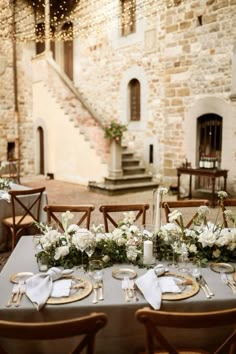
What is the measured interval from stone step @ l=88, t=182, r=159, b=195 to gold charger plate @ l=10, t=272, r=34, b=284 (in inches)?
230

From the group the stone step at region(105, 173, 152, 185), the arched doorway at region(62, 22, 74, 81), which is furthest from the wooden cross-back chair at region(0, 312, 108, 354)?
the arched doorway at region(62, 22, 74, 81)

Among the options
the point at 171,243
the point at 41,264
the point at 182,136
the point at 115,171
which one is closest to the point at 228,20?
the point at 182,136

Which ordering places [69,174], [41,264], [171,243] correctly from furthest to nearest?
[69,174] → [171,243] → [41,264]

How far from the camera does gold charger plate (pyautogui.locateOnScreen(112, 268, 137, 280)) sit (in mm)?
2178

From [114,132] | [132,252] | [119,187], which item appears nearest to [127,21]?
[114,132]

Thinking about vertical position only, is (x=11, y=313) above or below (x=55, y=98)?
below

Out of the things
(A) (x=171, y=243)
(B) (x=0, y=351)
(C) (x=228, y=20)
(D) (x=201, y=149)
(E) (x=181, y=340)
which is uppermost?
(C) (x=228, y=20)

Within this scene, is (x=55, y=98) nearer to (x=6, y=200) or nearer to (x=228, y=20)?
(x=228, y=20)

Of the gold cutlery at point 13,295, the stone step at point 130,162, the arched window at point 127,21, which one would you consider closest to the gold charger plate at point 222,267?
the gold cutlery at point 13,295

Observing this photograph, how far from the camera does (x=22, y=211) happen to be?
15.5 ft

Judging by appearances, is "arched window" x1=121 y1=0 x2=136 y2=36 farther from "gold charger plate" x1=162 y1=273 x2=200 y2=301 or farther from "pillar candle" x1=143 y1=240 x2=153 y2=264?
"gold charger plate" x1=162 y1=273 x2=200 y2=301

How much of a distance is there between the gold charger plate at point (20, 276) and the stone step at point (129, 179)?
6158 mm

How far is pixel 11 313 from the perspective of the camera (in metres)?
1.80

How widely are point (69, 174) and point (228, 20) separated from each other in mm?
5419
